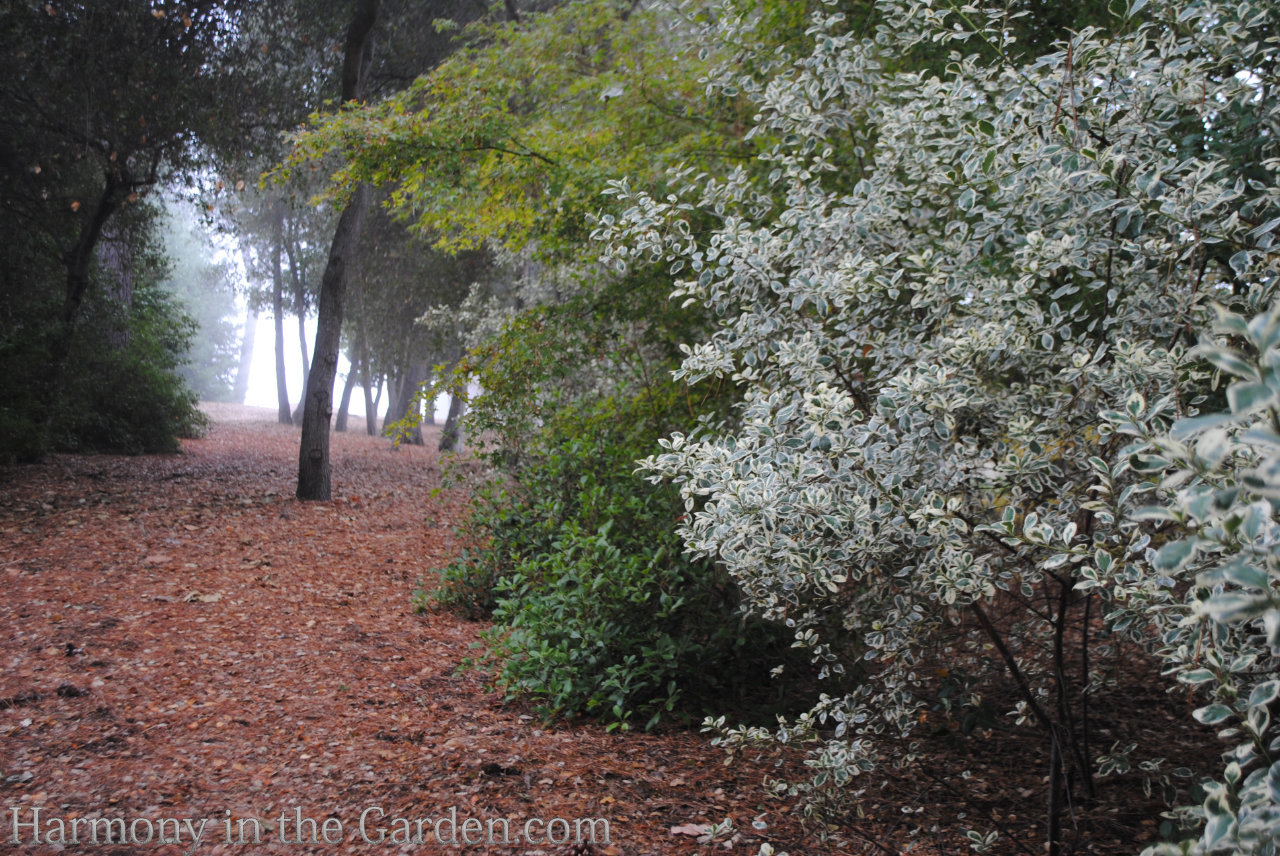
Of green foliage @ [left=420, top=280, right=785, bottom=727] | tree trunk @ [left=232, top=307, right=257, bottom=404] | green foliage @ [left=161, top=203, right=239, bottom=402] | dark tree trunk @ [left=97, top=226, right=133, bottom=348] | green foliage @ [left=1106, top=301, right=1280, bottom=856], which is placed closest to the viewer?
green foliage @ [left=1106, top=301, right=1280, bottom=856]

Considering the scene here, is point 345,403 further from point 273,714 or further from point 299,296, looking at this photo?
point 273,714

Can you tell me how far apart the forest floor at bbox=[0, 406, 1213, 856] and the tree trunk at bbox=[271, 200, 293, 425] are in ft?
44.8

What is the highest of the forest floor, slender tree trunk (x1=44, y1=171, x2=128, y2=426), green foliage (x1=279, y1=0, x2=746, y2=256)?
green foliage (x1=279, y1=0, x2=746, y2=256)

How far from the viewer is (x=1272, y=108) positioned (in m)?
2.39

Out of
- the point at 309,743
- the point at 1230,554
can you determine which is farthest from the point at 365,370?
the point at 1230,554

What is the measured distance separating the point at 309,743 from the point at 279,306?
19180 mm

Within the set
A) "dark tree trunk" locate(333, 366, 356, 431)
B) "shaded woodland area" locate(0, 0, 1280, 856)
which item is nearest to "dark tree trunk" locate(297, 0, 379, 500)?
"shaded woodland area" locate(0, 0, 1280, 856)

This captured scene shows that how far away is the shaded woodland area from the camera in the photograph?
7.24 ft

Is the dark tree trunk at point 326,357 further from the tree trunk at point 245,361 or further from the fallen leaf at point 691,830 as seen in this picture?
the tree trunk at point 245,361

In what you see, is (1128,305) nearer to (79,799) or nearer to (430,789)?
(430,789)

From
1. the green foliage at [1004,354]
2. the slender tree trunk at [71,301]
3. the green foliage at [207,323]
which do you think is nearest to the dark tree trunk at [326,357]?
the slender tree trunk at [71,301]

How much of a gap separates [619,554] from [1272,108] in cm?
309

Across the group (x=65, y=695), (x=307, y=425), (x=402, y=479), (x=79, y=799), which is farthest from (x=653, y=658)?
(x=402, y=479)

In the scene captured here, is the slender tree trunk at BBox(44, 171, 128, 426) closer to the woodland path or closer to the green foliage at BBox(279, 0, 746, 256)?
the woodland path
